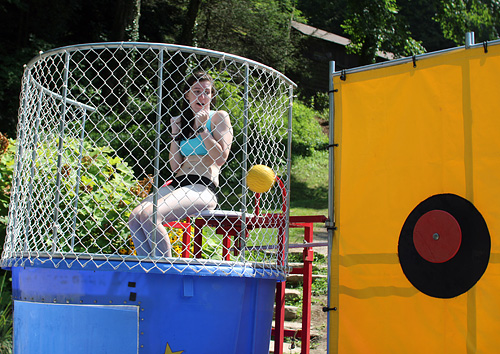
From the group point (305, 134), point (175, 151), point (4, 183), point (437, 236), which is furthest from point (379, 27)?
point (437, 236)

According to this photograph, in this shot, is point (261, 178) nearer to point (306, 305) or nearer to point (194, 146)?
point (194, 146)

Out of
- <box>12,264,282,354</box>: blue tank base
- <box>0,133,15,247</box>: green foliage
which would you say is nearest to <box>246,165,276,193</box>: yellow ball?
<box>12,264,282,354</box>: blue tank base

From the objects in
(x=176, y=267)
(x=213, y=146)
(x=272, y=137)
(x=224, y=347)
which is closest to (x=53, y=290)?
(x=176, y=267)

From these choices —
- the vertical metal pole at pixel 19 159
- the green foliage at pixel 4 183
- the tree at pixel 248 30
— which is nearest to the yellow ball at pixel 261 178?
the vertical metal pole at pixel 19 159

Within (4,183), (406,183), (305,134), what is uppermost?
(305,134)

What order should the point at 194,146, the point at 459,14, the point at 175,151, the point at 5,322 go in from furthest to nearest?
the point at 459,14, the point at 5,322, the point at 175,151, the point at 194,146

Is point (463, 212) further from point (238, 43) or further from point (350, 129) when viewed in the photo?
point (238, 43)

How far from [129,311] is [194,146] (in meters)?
1.11

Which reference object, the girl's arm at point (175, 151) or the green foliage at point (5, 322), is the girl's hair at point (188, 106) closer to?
the girl's arm at point (175, 151)

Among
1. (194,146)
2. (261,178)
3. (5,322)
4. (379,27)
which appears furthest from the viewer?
(379,27)

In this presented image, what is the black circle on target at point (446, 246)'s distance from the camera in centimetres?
298

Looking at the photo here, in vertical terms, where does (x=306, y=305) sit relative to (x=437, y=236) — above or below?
below

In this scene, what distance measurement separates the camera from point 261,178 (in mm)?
3449

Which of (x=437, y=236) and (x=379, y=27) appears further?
(x=379, y=27)
